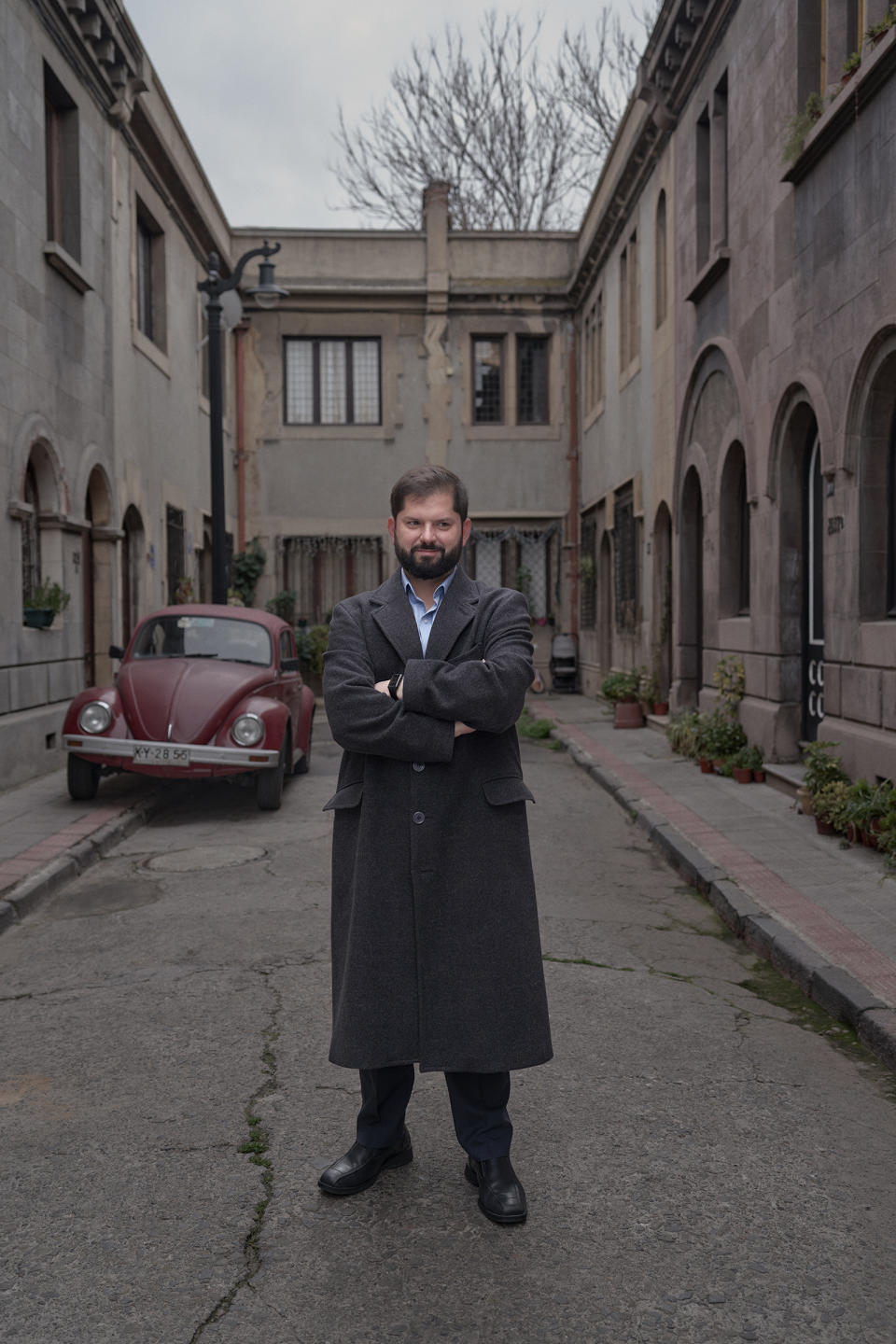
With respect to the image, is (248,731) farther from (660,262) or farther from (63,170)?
(660,262)

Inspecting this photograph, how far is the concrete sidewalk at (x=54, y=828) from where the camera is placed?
22.4 ft

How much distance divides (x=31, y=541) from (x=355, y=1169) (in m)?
10.3

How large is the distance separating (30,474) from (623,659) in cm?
970

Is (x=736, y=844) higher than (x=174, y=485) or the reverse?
the reverse

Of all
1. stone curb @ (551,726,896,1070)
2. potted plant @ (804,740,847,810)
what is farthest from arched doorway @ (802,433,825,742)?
stone curb @ (551,726,896,1070)

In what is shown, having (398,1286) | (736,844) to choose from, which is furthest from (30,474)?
(398,1286)

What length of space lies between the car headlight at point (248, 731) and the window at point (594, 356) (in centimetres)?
1365

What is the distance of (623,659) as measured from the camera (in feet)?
61.5

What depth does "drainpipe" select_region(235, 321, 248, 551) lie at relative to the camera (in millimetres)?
23438

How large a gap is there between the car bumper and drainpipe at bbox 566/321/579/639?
15348 mm

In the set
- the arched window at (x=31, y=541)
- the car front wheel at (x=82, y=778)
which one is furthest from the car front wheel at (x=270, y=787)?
the arched window at (x=31, y=541)

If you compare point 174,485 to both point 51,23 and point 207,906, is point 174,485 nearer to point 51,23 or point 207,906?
point 51,23

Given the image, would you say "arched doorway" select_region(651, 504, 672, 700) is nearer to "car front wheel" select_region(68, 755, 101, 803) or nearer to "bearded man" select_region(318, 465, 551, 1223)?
"car front wheel" select_region(68, 755, 101, 803)

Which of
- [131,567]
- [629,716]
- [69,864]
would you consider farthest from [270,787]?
[131,567]
